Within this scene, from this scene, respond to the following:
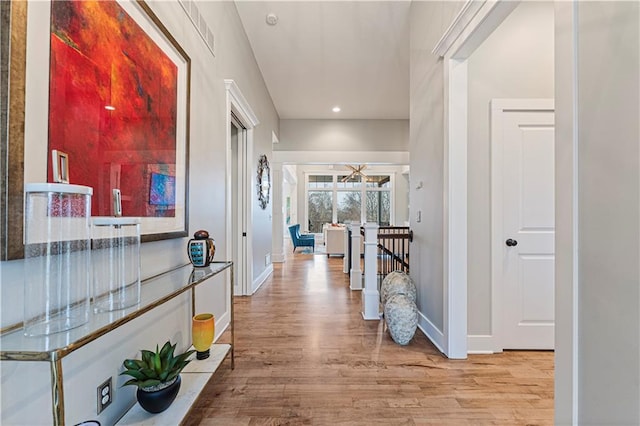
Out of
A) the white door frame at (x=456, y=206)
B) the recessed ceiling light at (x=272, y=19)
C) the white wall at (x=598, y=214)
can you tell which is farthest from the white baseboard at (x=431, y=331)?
the recessed ceiling light at (x=272, y=19)

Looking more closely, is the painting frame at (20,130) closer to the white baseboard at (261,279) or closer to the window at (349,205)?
the white baseboard at (261,279)

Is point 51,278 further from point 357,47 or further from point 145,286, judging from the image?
point 357,47

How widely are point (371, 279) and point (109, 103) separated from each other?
2.66m

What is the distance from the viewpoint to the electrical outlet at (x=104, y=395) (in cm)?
123

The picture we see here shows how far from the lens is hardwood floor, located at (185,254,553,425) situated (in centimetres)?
160

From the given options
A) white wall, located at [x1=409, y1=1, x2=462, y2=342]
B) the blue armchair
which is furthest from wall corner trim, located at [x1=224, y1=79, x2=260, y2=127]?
the blue armchair

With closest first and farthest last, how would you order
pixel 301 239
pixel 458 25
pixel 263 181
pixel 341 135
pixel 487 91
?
pixel 458 25 → pixel 487 91 → pixel 263 181 → pixel 341 135 → pixel 301 239

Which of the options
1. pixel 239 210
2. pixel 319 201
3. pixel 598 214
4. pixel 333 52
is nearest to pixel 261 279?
pixel 239 210

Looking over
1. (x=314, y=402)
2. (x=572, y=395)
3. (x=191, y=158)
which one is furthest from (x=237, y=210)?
(x=572, y=395)

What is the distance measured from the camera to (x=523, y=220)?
238 centimetres

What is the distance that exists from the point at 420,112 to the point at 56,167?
283 centimetres

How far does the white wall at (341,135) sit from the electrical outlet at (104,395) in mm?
5650

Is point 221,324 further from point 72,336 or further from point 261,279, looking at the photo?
point 72,336

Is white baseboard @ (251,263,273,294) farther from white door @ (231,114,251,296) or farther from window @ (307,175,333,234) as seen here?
window @ (307,175,333,234)
